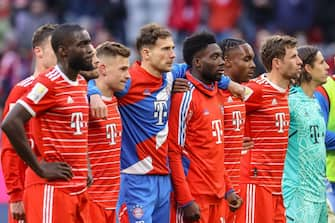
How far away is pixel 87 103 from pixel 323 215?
11.8 ft

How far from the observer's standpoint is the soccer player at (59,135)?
9.55m

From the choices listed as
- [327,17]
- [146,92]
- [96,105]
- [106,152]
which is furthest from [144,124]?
[327,17]

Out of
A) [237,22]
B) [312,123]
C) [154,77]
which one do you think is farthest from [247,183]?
[237,22]

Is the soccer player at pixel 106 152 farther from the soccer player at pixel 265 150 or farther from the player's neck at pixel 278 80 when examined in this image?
the player's neck at pixel 278 80

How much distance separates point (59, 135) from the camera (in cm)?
970

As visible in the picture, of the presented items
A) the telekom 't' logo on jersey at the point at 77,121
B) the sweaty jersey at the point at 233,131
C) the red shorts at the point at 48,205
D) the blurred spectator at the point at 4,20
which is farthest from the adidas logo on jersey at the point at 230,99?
the blurred spectator at the point at 4,20

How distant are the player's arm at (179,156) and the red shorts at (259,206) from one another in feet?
3.43

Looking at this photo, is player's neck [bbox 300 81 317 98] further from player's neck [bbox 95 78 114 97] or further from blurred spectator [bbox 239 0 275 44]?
blurred spectator [bbox 239 0 275 44]

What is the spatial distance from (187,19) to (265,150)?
34.8 ft

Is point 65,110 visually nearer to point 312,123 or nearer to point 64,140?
point 64,140

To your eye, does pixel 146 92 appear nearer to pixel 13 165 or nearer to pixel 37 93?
pixel 13 165

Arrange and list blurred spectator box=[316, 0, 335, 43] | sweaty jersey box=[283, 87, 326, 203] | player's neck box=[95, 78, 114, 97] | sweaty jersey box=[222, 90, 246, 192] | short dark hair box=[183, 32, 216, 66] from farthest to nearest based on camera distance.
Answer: blurred spectator box=[316, 0, 335, 43] → sweaty jersey box=[283, 87, 326, 203] → sweaty jersey box=[222, 90, 246, 192] → short dark hair box=[183, 32, 216, 66] → player's neck box=[95, 78, 114, 97]

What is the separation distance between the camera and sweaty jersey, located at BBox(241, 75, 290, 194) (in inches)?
476

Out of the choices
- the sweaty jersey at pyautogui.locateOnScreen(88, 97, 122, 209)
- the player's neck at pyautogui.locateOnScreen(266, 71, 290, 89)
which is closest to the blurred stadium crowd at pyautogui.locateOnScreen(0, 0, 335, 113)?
the player's neck at pyautogui.locateOnScreen(266, 71, 290, 89)
